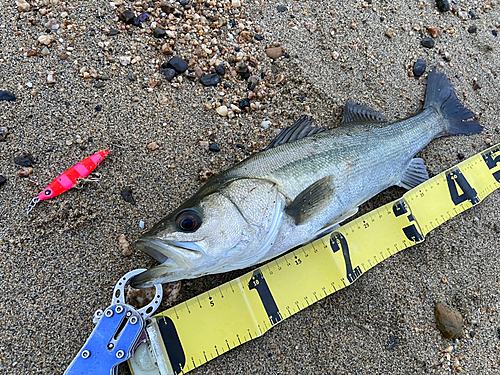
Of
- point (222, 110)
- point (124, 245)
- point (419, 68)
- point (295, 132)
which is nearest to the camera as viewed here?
point (124, 245)

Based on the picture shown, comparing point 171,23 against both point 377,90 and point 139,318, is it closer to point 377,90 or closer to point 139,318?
point 377,90

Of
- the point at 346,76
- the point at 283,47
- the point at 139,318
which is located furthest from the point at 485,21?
the point at 139,318

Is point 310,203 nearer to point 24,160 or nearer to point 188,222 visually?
point 188,222

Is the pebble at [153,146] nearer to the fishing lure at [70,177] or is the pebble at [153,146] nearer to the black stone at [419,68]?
the fishing lure at [70,177]

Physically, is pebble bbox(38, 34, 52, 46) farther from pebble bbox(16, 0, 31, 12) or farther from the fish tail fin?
the fish tail fin

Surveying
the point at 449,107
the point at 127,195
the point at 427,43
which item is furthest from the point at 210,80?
the point at 427,43

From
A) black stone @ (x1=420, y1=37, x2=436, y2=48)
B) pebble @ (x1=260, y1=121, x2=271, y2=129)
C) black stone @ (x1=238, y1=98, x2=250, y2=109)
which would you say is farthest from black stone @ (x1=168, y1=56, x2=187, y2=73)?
black stone @ (x1=420, y1=37, x2=436, y2=48)

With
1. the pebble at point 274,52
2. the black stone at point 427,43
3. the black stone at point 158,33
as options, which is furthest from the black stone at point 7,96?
the black stone at point 427,43
